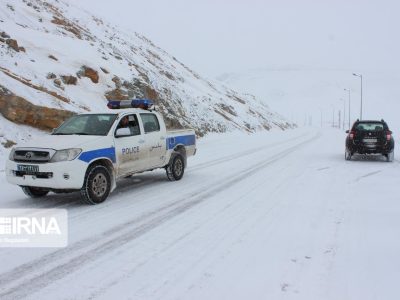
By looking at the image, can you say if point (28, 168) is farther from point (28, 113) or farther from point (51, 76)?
point (51, 76)

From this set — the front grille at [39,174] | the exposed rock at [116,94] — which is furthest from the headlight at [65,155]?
the exposed rock at [116,94]

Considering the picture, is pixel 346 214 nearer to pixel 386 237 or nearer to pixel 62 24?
pixel 386 237

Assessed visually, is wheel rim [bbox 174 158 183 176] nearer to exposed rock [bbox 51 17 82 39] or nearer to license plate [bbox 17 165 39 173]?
license plate [bbox 17 165 39 173]

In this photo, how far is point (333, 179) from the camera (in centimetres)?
1167

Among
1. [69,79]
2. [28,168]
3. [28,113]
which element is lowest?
[28,168]

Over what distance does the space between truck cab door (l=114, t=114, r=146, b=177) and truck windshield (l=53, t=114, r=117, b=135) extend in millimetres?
244

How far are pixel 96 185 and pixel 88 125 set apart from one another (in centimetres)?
165

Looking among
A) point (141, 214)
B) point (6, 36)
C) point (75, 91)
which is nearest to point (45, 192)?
point (141, 214)

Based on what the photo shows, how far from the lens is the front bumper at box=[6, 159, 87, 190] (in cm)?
764

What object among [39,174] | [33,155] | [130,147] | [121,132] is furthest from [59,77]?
[39,174]

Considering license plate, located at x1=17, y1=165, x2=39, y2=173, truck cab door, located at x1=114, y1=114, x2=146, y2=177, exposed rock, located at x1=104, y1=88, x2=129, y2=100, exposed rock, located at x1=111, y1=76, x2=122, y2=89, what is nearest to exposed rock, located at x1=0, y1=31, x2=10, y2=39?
exposed rock, located at x1=104, y1=88, x2=129, y2=100

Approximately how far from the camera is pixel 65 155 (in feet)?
25.5

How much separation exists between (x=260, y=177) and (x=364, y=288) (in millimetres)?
7511

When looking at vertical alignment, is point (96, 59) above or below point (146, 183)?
above
